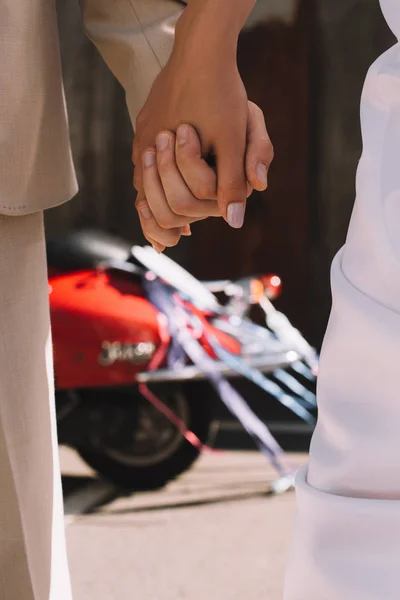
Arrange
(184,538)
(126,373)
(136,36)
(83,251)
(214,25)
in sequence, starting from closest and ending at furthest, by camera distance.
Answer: (214,25), (136,36), (184,538), (126,373), (83,251)

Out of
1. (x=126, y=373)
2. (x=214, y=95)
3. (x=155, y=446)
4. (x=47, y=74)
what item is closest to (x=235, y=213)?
(x=214, y=95)

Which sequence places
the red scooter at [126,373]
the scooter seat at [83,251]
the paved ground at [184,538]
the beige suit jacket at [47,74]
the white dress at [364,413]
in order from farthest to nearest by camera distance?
1. the scooter seat at [83,251]
2. the red scooter at [126,373]
3. the paved ground at [184,538]
4. the beige suit jacket at [47,74]
5. the white dress at [364,413]

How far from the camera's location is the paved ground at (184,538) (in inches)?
146

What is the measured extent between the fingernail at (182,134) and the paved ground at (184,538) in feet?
7.42

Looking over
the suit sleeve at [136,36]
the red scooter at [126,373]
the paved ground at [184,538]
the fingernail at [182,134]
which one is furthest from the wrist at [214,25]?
the red scooter at [126,373]

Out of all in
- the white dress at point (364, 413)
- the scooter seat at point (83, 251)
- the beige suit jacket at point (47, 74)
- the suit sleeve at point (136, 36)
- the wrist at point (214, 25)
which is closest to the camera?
the white dress at point (364, 413)

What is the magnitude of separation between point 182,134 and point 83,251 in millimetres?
3824

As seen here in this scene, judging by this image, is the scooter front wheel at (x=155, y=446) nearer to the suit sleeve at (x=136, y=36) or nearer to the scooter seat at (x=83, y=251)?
the scooter seat at (x=83, y=251)

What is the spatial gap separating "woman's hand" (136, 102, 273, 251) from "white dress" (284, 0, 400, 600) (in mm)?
509

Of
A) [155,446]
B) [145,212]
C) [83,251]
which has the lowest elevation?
[155,446]

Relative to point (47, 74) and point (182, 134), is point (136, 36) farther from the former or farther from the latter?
point (182, 134)

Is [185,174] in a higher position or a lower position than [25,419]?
higher

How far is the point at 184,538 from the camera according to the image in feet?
14.0

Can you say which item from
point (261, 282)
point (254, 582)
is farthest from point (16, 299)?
point (261, 282)
